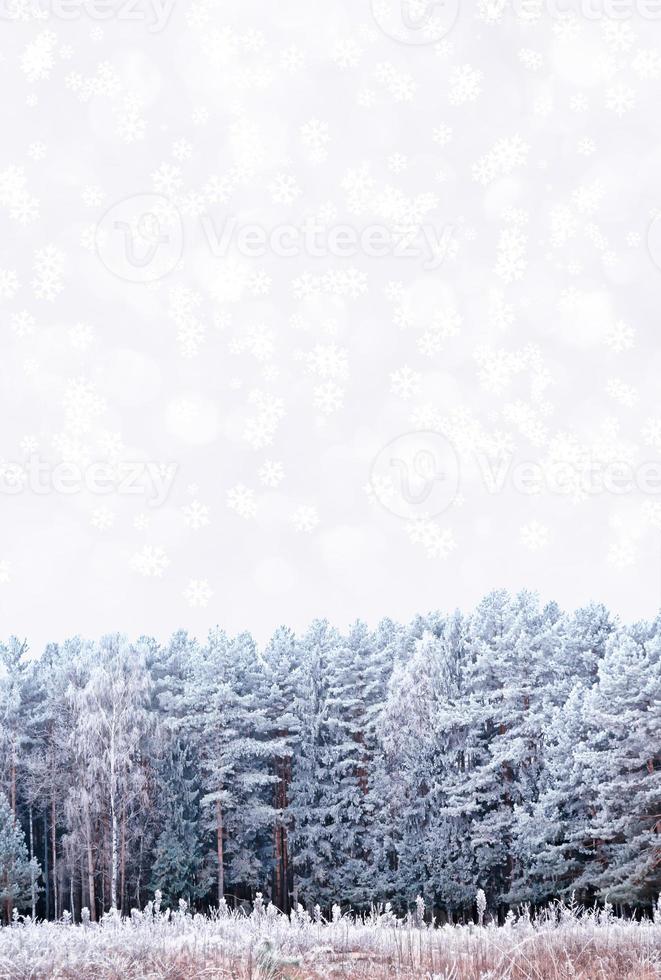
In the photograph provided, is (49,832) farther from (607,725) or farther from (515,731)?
(607,725)

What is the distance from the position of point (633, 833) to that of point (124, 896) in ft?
65.1

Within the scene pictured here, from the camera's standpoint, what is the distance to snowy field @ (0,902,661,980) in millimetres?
6305

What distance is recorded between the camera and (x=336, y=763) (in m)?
37.2

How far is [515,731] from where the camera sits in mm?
32531

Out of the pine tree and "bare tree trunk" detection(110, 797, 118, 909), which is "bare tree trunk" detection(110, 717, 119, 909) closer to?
"bare tree trunk" detection(110, 797, 118, 909)

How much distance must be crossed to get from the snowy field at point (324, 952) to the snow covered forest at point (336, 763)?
2059 cm

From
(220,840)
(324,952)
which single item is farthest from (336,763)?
(324,952)

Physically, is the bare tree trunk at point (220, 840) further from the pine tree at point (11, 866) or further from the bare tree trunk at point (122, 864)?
the pine tree at point (11, 866)

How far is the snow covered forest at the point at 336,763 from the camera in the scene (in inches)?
1155

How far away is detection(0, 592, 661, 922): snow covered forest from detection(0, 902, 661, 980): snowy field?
20.6 m

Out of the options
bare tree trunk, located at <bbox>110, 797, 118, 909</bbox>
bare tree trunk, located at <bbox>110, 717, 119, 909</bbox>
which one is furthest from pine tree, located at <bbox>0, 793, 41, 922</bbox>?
bare tree trunk, located at <bbox>110, 717, 119, 909</bbox>

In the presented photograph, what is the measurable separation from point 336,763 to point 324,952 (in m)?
30.4

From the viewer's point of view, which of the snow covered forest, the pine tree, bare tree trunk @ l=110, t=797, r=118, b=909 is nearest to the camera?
the pine tree

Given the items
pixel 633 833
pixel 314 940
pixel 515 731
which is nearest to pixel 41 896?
pixel 515 731
